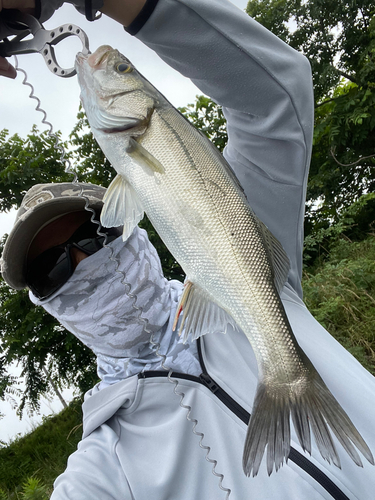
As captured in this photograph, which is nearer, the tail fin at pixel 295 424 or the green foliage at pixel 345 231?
the tail fin at pixel 295 424

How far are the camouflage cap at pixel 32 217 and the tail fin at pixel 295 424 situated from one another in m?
1.18

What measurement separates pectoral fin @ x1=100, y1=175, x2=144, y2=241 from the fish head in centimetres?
15

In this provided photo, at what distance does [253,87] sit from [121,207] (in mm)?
757

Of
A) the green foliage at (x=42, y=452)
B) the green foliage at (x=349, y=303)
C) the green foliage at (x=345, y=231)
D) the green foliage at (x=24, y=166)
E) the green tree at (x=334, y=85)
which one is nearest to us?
the green foliage at (x=349, y=303)

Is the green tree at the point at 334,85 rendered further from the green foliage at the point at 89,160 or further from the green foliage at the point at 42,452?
the green foliage at the point at 42,452

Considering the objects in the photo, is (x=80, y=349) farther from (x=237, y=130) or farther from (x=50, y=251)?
(x=237, y=130)

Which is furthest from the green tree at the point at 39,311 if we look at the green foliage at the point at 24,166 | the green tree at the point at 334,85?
the green tree at the point at 334,85

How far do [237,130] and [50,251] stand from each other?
3.45ft

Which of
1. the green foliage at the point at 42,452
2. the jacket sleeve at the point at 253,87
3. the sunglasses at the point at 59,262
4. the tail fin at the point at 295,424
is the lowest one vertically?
the green foliage at the point at 42,452

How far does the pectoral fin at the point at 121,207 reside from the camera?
1.02 m

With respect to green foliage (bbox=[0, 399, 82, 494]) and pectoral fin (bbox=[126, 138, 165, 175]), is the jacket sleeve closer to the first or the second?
pectoral fin (bbox=[126, 138, 165, 175])

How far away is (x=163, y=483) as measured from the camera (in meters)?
Answer: 1.49

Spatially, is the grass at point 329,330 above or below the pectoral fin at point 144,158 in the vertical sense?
below

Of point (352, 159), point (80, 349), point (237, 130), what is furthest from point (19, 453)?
point (352, 159)
